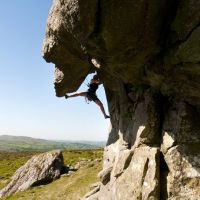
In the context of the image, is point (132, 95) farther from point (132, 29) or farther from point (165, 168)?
point (132, 29)

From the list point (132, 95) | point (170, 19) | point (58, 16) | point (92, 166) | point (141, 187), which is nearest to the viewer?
point (170, 19)

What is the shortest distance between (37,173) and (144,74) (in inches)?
1244

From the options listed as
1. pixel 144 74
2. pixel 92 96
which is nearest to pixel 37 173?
pixel 92 96

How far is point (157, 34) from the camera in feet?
48.1

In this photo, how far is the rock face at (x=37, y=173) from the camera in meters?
43.7

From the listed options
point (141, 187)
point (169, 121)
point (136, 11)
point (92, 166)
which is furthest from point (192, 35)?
point (92, 166)

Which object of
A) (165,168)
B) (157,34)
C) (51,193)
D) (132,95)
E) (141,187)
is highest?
(157,34)

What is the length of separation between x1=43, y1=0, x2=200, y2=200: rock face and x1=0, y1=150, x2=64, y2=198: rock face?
22500 millimetres

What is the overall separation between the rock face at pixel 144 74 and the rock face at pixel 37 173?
22500 millimetres

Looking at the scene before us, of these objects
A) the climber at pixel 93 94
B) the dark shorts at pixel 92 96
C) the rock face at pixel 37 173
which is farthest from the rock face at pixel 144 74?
the rock face at pixel 37 173

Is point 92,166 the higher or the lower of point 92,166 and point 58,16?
the lower

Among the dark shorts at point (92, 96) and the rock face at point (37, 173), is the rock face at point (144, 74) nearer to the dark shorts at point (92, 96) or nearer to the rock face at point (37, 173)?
the dark shorts at point (92, 96)

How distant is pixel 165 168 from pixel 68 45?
8807mm

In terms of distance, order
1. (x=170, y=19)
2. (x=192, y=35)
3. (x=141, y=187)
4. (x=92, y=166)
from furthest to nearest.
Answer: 1. (x=92, y=166)
2. (x=141, y=187)
3. (x=170, y=19)
4. (x=192, y=35)
